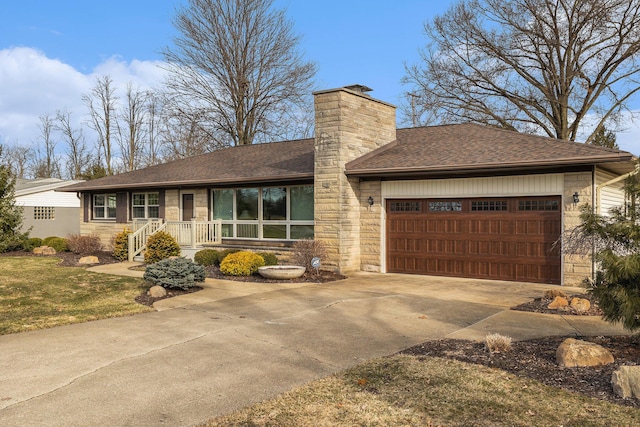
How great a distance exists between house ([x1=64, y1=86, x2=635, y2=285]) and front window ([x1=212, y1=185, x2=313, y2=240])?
0.12ft

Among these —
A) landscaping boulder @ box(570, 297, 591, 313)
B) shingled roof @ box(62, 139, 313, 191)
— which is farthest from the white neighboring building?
landscaping boulder @ box(570, 297, 591, 313)

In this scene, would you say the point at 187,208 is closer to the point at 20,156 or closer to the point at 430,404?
the point at 430,404

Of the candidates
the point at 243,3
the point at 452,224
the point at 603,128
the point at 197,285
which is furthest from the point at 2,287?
the point at 603,128

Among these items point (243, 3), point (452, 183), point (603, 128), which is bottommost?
point (452, 183)

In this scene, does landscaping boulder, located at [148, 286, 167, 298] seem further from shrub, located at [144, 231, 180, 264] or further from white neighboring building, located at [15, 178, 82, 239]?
white neighboring building, located at [15, 178, 82, 239]

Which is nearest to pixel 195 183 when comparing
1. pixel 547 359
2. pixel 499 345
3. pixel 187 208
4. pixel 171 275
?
pixel 187 208

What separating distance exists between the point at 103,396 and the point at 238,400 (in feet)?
4.34

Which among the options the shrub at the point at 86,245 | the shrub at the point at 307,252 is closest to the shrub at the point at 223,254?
the shrub at the point at 307,252

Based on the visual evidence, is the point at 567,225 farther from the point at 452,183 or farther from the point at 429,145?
the point at 429,145

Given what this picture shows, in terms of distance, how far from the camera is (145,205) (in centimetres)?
2033

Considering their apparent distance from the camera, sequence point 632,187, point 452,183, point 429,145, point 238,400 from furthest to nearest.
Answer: point 429,145
point 452,183
point 632,187
point 238,400

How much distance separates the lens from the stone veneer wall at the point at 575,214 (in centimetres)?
1142

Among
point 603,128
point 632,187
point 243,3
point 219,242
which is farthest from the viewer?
point 243,3

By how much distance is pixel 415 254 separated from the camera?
46.5 ft
